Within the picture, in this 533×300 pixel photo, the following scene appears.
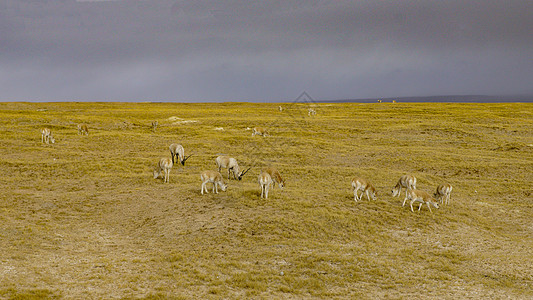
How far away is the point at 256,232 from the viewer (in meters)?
17.8

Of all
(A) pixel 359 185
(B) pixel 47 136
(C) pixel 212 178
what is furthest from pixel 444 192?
Result: (B) pixel 47 136

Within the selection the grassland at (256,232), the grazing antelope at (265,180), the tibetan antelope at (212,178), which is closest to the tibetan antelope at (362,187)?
the grassland at (256,232)

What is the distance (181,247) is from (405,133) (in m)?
49.2

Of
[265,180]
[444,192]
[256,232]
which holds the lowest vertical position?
[256,232]

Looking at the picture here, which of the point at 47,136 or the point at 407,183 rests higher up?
the point at 47,136

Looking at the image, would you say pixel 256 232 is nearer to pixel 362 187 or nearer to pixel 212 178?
pixel 212 178

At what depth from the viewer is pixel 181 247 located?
16.5 m

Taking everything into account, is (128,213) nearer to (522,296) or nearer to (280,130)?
(522,296)

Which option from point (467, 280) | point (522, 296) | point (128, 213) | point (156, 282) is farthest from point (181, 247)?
point (522, 296)

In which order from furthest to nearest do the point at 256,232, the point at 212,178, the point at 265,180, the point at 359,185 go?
1. the point at 212,178
2. the point at 359,185
3. the point at 265,180
4. the point at 256,232

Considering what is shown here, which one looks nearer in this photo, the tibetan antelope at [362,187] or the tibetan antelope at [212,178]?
the tibetan antelope at [362,187]

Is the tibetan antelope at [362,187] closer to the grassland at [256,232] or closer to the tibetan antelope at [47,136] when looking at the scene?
the grassland at [256,232]

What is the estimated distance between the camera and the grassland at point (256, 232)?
43.4 ft

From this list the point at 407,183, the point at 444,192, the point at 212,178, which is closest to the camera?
the point at 212,178
